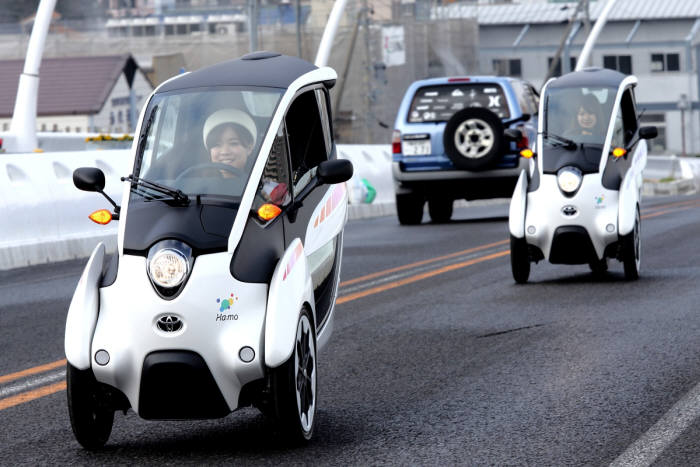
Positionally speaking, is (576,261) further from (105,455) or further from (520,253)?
(105,455)

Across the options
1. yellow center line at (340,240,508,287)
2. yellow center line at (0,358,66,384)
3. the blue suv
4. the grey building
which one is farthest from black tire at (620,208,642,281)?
the grey building

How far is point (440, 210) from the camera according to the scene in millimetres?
22328

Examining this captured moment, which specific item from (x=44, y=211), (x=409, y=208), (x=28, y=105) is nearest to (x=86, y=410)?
(x=44, y=211)

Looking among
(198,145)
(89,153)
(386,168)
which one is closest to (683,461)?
(198,145)

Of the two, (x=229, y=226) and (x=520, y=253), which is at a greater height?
(x=229, y=226)

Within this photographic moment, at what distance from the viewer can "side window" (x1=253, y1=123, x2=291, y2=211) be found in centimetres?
599

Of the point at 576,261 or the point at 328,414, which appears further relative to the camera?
the point at 576,261

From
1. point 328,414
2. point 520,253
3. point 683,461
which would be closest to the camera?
point 683,461

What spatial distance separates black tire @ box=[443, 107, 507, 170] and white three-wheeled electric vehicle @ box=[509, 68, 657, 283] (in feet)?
20.0

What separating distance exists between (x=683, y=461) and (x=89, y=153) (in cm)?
1305

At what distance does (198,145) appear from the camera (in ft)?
20.0

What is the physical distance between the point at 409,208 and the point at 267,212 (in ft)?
50.9

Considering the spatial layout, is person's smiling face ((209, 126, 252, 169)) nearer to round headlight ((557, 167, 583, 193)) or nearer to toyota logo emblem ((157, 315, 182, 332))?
toyota logo emblem ((157, 315, 182, 332))

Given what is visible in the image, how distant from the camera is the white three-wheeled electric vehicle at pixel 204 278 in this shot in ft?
18.1
